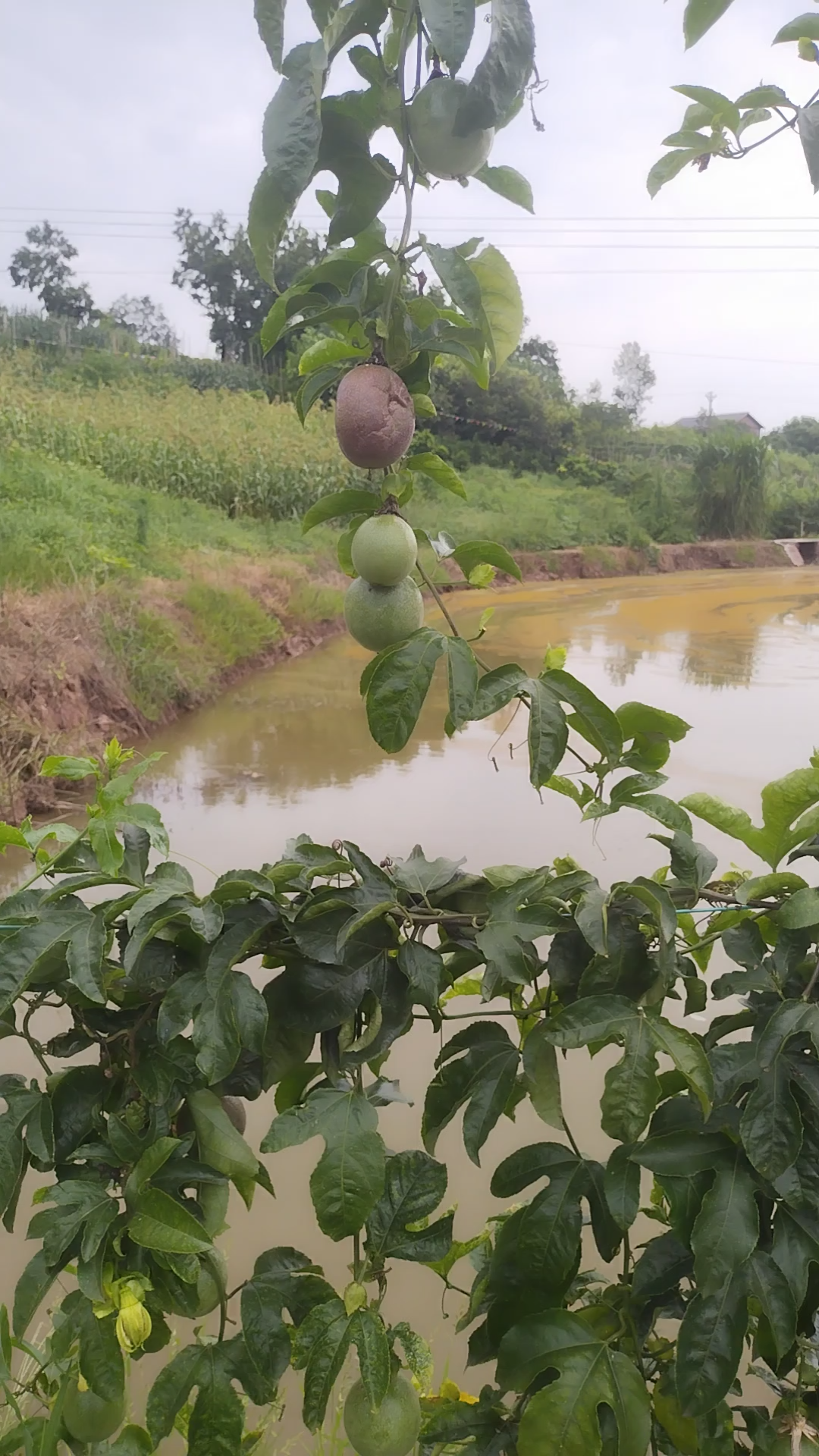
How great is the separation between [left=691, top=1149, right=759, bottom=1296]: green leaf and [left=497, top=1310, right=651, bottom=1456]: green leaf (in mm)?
105

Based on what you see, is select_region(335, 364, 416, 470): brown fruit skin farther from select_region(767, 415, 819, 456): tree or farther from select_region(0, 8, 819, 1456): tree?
select_region(767, 415, 819, 456): tree

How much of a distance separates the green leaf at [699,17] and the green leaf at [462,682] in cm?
48

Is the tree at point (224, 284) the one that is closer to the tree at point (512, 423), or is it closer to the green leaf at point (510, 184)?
the tree at point (512, 423)

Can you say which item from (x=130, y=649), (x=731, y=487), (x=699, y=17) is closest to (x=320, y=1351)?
(x=699, y=17)

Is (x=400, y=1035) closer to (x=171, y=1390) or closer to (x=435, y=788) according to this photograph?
(x=171, y=1390)

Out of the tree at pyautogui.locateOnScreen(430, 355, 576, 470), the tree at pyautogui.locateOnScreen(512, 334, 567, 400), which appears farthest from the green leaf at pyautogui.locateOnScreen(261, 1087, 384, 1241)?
the tree at pyautogui.locateOnScreen(512, 334, 567, 400)

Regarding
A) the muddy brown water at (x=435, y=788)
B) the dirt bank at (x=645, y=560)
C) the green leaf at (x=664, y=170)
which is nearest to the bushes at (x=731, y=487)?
the dirt bank at (x=645, y=560)

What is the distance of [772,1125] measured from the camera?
1.75ft

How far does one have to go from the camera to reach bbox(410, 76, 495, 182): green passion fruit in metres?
0.58

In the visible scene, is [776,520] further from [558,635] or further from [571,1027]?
[571,1027]

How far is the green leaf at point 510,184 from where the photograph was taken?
67cm

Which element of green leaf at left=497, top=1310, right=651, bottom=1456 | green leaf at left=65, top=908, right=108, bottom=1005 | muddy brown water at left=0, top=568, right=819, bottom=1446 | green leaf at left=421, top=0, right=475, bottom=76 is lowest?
muddy brown water at left=0, top=568, right=819, bottom=1446

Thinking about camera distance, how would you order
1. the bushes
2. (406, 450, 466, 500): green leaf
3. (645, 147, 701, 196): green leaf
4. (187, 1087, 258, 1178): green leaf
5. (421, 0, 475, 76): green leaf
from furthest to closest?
1. the bushes
2. (645, 147, 701, 196): green leaf
3. (406, 450, 466, 500): green leaf
4. (187, 1087, 258, 1178): green leaf
5. (421, 0, 475, 76): green leaf

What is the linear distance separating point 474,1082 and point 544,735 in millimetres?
258
